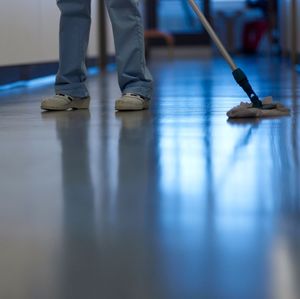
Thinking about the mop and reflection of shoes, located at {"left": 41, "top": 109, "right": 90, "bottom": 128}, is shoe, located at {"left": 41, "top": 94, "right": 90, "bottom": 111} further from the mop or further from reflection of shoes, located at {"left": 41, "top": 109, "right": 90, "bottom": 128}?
the mop

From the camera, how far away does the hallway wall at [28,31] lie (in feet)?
11.7

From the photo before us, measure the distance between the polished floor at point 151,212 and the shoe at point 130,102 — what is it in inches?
17.4

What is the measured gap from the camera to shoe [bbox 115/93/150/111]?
229 centimetres

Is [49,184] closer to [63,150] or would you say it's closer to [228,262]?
[63,150]

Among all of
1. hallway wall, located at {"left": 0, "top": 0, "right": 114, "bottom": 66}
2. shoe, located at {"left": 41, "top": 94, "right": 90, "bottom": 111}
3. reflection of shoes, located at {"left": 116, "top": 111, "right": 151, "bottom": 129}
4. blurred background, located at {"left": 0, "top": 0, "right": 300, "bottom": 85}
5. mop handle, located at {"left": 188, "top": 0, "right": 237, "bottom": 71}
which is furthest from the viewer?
blurred background, located at {"left": 0, "top": 0, "right": 300, "bottom": 85}

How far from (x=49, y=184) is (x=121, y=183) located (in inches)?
4.5

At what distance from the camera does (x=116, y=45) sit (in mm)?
2326

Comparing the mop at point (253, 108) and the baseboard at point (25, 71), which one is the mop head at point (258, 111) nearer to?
the mop at point (253, 108)

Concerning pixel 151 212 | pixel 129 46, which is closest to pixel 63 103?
pixel 129 46

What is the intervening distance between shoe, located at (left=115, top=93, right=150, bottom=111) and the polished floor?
17.4 inches

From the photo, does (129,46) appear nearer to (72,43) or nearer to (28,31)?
(72,43)

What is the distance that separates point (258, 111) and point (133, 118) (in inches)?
13.9

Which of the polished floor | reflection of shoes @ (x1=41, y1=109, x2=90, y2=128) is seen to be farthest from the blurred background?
the polished floor

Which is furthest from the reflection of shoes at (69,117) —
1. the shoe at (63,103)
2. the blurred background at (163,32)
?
the blurred background at (163,32)
